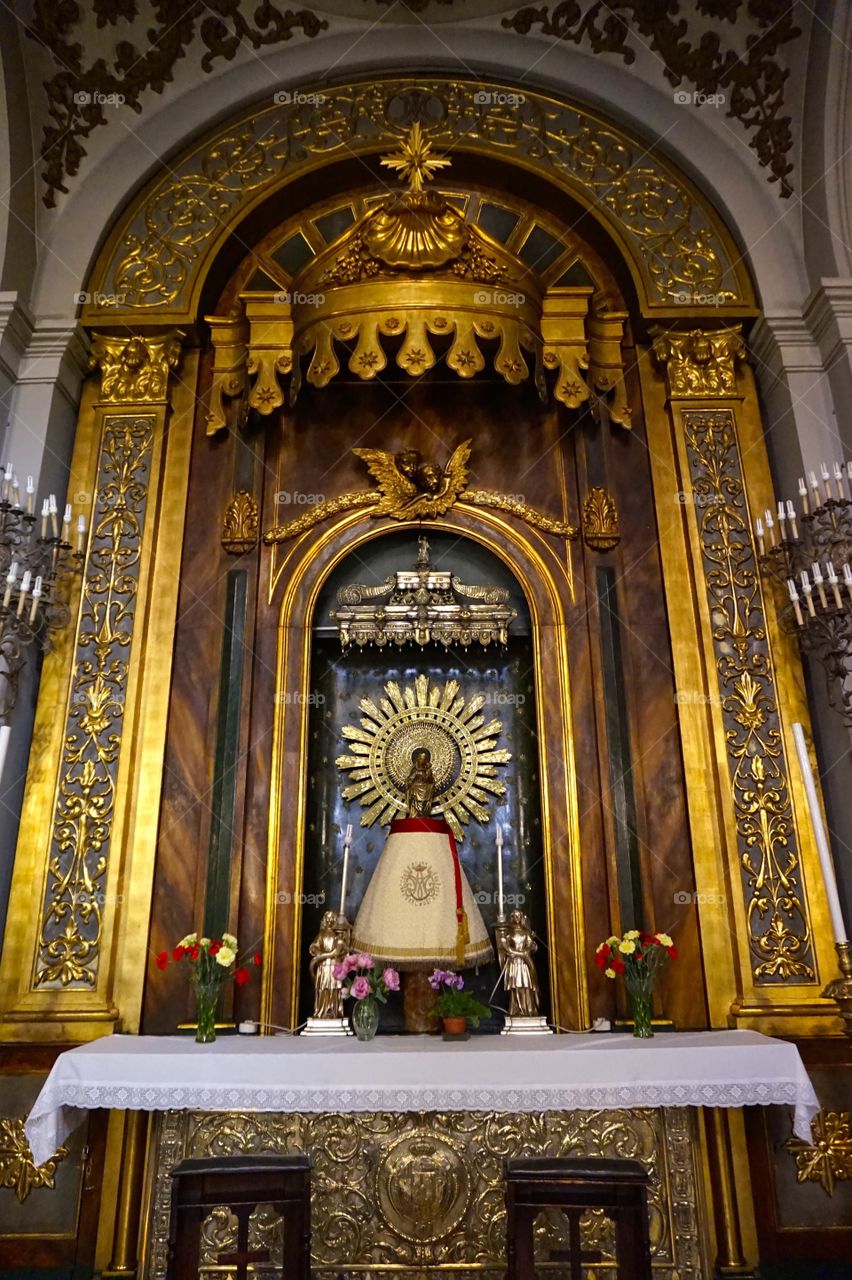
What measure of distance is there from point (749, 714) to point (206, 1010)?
3.16 meters

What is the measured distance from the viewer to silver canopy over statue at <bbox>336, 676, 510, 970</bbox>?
4.81m

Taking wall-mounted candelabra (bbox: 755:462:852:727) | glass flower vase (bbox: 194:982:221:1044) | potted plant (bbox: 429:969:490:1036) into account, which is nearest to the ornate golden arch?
glass flower vase (bbox: 194:982:221:1044)

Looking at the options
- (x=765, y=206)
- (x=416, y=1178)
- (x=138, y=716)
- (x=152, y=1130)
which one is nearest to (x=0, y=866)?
(x=138, y=716)

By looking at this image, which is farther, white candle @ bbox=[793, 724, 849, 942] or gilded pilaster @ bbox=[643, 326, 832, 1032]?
gilded pilaster @ bbox=[643, 326, 832, 1032]

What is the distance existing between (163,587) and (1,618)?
1.02 meters

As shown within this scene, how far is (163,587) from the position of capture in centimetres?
555

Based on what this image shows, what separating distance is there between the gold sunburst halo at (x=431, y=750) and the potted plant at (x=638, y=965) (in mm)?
1249

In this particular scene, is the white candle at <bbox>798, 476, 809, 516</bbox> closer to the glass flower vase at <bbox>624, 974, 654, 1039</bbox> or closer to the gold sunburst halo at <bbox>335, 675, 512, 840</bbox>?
the gold sunburst halo at <bbox>335, 675, 512, 840</bbox>

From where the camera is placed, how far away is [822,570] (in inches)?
192

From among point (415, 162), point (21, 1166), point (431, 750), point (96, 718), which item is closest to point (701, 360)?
point (415, 162)

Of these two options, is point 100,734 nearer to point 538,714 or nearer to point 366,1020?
point 366,1020

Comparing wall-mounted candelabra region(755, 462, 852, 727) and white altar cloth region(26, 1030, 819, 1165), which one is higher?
wall-mounted candelabra region(755, 462, 852, 727)

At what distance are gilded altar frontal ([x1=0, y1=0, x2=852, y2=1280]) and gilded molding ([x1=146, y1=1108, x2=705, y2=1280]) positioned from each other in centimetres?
2

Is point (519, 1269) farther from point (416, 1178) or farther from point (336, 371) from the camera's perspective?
point (336, 371)
